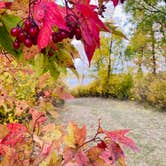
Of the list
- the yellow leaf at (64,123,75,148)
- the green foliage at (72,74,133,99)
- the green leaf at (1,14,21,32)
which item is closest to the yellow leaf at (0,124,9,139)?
the yellow leaf at (64,123,75,148)

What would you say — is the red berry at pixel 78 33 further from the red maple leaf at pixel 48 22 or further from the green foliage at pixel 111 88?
the green foliage at pixel 111 88

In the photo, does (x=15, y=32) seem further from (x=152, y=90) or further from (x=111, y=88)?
(x=111, y=88)

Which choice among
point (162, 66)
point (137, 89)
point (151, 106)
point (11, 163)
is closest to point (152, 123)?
point (151, 106)

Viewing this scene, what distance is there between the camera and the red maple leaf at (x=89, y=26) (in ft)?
2.82

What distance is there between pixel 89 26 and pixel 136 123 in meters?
9.66

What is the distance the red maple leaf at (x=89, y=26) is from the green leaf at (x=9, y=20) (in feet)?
0.71

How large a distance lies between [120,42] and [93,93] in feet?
7.60

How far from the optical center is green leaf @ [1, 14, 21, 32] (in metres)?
1.06

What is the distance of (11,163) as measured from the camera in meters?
1.66

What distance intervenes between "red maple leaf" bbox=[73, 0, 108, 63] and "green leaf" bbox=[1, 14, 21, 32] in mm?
217

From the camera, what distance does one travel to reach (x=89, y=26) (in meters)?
0.89

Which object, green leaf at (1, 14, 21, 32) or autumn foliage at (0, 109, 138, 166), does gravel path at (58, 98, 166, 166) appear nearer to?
autumn foliage at (0, 109, 138, 166)

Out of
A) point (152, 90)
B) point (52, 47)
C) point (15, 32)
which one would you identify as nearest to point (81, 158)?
point (52, 47)

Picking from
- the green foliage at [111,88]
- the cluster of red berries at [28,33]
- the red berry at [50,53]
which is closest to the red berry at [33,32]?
the cluster of red berries at [28,33]
